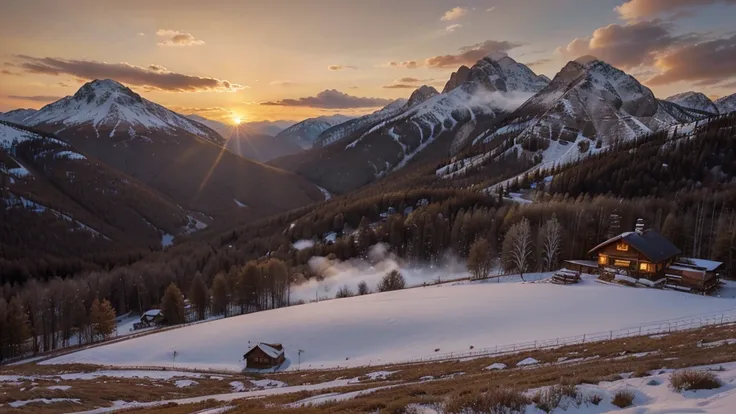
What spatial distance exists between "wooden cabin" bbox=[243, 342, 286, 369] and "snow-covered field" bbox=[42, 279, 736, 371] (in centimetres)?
160

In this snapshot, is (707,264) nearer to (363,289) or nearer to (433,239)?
(363,289)

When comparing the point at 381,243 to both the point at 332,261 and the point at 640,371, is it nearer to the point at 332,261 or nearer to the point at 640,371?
the point at 332,261

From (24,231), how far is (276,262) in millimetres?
165693

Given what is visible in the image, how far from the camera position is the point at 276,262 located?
87812 millimetres

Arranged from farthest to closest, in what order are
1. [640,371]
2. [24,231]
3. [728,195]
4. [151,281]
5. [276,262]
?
[24,231] < [151,281] < [728,195] < [276,262] < [640,371]

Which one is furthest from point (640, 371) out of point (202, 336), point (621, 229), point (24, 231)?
point (24, 231)

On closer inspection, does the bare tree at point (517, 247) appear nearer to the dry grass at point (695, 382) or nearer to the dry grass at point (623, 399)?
the dry grass at point (695, 382)

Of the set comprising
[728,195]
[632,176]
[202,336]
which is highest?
[632,176]

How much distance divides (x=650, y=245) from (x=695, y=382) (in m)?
53.4

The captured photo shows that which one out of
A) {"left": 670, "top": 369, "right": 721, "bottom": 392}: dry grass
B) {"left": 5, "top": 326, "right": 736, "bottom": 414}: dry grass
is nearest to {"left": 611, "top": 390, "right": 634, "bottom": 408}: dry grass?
{"left": 5, "top": 326, "right": 736, "bottom": 414}: dry grass

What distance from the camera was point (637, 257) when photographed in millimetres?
57000

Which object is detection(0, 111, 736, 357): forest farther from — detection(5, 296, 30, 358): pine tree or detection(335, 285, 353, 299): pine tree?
detection(335, 285, 353, 299): pine tree

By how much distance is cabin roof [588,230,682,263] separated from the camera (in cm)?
5594

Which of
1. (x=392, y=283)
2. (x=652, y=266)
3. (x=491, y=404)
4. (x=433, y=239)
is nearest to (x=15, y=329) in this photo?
(x=392, y=283)
